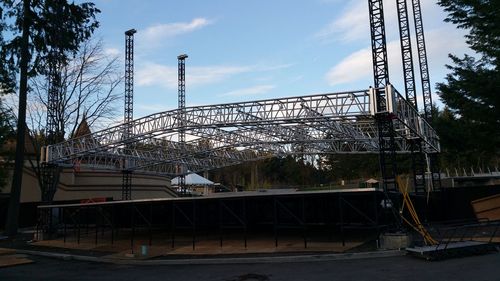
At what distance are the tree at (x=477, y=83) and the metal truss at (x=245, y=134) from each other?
337cm

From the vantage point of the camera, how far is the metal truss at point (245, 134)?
23.9 metres

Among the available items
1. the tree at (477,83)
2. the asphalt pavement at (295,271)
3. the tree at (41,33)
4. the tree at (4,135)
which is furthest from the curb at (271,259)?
the tree at (4,135)

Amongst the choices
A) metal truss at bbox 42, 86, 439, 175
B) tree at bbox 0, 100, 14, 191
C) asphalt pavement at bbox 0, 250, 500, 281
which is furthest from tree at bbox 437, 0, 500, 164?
tree at bbox 0, 100, 14, 191

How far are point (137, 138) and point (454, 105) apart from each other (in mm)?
23214

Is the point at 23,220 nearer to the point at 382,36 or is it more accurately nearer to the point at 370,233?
the point at 370,233

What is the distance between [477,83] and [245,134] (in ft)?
58.4

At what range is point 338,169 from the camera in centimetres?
10031

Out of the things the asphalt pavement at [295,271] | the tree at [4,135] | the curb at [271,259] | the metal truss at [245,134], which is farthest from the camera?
the tree at [4,135]

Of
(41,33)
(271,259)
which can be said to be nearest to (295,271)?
(271,259)

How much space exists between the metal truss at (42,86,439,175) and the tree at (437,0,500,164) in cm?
337

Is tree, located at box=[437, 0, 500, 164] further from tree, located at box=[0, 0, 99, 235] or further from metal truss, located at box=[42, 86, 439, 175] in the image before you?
tree, located at box=[0, 0, 99, 235]

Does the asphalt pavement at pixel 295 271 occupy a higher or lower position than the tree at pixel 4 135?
lower

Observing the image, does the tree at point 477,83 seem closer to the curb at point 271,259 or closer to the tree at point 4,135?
the curb at point 271,259

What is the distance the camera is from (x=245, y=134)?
37.2 meters
